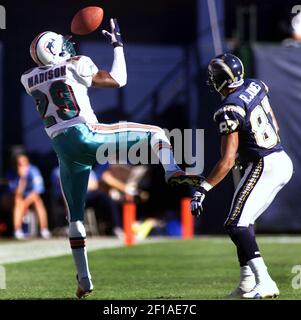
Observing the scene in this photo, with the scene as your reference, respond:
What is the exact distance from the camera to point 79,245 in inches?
339

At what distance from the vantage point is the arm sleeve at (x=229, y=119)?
802 centimetres

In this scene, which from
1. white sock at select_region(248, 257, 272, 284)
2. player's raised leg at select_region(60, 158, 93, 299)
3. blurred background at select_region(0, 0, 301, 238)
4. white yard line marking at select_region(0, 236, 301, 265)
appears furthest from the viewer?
blurred background at select_region(0, 0, 301, 238)

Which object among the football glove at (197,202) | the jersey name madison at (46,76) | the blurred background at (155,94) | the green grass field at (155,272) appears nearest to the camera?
the football glove at (197,202)

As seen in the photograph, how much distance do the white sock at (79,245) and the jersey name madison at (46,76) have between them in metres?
1.27

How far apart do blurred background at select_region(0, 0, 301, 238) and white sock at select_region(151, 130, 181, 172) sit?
8.69 metres

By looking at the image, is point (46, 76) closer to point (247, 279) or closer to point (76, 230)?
point (76, 230)

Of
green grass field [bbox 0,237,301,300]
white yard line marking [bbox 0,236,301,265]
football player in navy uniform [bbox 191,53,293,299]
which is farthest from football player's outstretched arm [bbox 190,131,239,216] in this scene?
white yard line marking [bbox 0,236,301,265]

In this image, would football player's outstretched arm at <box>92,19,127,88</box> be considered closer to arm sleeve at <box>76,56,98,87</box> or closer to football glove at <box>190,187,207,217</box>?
arm sleeve at <box>76,56,98,87</box>

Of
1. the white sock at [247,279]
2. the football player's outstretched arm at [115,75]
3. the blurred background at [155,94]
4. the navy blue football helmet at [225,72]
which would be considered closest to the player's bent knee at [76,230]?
the football player's outstretched arm at [115,75]

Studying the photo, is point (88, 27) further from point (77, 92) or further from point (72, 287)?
point (72, 287)

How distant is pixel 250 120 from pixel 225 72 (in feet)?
1.51

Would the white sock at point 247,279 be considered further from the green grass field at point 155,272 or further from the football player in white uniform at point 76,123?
the football player in white uniform at point 76,123

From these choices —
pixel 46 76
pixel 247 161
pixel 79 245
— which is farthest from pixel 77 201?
pixel 247 161

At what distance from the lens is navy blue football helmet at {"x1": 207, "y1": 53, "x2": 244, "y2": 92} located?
8.30m
